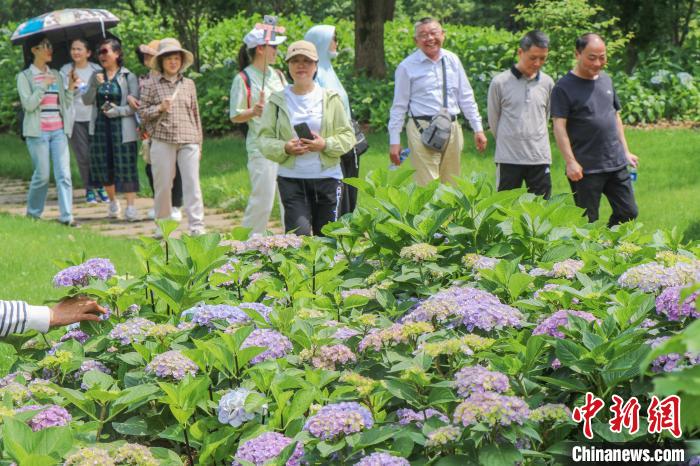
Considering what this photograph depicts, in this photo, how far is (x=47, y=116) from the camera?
11.1 meters

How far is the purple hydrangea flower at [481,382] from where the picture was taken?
8.22 feet

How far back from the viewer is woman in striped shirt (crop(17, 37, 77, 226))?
36.1 feet

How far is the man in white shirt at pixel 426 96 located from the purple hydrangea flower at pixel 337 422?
20.4ft

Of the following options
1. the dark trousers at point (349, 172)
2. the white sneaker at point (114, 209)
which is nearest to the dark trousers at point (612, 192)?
the dark trousers at point (349, 172)

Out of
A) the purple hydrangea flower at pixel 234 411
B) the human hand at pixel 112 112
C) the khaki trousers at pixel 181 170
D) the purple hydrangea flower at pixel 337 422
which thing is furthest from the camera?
the human hand at pixel 112 112

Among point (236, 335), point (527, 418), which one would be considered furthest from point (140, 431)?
point (527, 418)

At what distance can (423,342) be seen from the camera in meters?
2.90

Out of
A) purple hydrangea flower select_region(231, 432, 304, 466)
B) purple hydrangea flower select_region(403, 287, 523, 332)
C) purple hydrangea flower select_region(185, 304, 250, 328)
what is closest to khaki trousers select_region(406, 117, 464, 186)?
purple hydrangea flower select_region(185, 304, 250, 328)

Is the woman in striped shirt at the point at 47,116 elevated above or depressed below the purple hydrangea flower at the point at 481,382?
below

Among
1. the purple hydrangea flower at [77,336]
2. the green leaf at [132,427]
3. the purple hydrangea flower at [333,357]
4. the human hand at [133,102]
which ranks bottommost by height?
the human hand at [133,102]

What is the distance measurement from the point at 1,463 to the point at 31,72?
9.08 meters

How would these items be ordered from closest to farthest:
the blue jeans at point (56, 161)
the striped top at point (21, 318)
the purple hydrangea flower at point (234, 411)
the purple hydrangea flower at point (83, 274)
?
the purple hydrangea flower at point (234, 411) → the striped top at point (21, 318) → the purple hydrangea flower at point (83, 274) → the blue jeans at point (56, 161)

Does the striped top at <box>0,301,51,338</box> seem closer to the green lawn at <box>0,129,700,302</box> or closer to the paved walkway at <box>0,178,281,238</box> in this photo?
the green lawn at <box>0,129,700,302</box>

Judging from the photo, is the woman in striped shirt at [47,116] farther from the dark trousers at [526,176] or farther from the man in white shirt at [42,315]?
the man in white shirt at [42,315]
